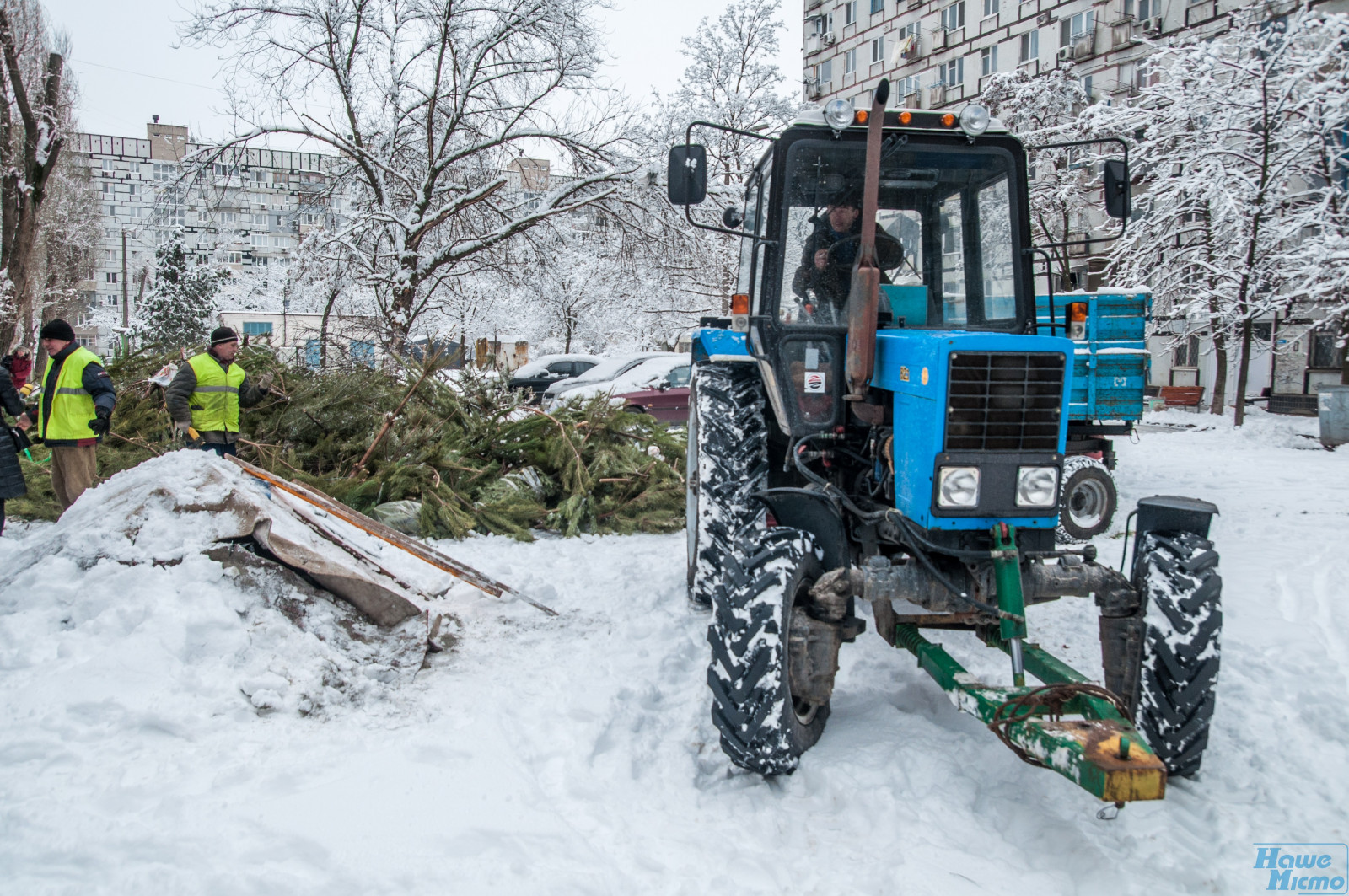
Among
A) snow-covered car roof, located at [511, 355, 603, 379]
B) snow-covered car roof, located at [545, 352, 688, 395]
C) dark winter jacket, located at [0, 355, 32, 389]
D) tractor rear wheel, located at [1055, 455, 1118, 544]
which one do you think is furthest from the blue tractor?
snow-covered car roof, located at [511, 355, 603, 379]

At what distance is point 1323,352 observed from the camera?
22469 millimetres

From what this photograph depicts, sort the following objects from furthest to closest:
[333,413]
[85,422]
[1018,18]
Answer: [1018,18] < [333,413] < [85,422]

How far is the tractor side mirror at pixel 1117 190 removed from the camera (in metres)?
4.05

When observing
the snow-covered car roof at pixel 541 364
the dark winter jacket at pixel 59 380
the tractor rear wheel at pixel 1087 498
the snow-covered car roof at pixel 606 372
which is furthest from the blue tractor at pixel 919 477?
the snow-covered car roof at pixel 541 364

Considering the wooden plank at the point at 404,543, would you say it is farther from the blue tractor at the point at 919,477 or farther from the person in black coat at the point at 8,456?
the person in black coat at the point at 8,456

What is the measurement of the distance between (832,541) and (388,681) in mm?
2114

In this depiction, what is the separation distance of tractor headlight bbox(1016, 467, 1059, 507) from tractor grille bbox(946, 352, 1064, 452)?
3.4 inches

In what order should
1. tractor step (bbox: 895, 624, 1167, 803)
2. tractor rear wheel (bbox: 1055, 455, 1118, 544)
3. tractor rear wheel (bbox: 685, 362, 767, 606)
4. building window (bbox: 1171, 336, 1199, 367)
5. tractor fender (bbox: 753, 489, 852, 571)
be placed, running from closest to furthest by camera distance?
1. tractor step (bbox: 895, 624, 1167, 803)
2. tractor fender (bbox: 753, 489, 852, 571)
3. tractor rear wheel (bbox: 685, 362, 767, 606)
4. tractor rear wheel (bbox: 1055, 455, 1118, 544)
5. building window (bbox: 1171, 336, 1199, 367)

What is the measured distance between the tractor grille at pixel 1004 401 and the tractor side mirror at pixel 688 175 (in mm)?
1482

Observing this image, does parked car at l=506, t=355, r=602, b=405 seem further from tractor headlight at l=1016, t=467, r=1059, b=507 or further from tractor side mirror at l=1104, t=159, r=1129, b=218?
tractor headlight at l=1016, t=467, r=1059, b=507

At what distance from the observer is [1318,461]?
11.9 meters

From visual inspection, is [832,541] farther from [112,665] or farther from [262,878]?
[112,665]

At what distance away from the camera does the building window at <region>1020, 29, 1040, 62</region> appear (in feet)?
95.2

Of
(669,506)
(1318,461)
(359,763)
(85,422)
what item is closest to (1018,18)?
(1318,461)
